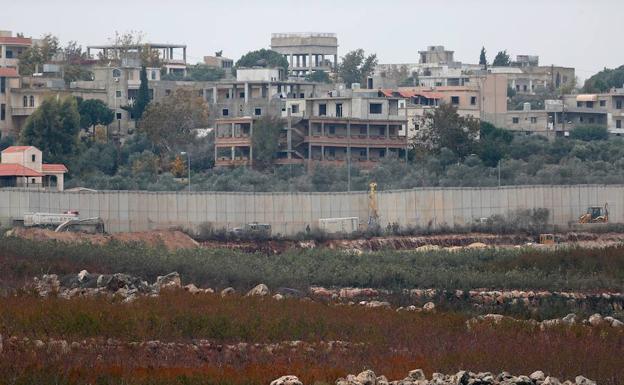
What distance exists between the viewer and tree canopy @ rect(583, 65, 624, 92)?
13056cm

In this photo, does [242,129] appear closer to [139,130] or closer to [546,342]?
[139,130]

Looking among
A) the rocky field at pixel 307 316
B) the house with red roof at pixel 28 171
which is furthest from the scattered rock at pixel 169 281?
the house with red roof at pixel 28 171

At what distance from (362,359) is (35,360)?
20.5ft

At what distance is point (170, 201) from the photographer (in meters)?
69.4

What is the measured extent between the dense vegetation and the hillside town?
19625mm

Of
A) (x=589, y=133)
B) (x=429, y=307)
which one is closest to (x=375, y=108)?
(x=589, y=133)

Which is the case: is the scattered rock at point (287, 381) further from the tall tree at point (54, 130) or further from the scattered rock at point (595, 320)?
the tall tree at point (54, 130)

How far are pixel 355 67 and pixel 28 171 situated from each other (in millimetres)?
58639

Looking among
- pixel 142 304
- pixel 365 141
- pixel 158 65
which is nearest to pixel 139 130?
pixel 365 141

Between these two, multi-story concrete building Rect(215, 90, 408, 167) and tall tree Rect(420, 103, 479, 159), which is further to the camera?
tall tree Rect(420, 103, 479, 159)

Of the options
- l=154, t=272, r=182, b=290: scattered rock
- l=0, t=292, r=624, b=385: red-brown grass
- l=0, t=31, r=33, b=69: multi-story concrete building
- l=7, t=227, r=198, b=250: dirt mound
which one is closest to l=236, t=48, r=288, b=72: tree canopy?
l=0, t=31, r=33, b=69: multi-story concrete building

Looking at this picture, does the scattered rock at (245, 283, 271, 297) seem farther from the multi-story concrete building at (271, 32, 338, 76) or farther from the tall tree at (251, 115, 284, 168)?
the multi-story concrete building at (271, 32, 338, 76)

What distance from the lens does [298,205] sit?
70562 mm

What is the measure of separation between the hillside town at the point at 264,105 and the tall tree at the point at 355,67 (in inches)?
5.2
